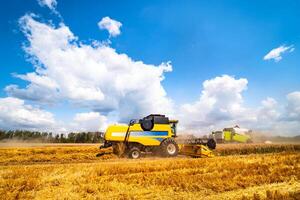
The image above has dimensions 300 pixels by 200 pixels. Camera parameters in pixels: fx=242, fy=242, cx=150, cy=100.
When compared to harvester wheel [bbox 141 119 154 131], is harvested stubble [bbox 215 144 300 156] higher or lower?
lower

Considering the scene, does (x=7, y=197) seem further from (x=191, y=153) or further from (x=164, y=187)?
(x=191, y=153)

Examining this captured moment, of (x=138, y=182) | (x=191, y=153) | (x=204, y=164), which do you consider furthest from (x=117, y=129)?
(x=138, y=182)

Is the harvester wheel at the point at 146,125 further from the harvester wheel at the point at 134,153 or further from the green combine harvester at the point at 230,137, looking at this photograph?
the green combine harvester at the point at 230,137

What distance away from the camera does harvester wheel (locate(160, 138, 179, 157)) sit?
1862cm

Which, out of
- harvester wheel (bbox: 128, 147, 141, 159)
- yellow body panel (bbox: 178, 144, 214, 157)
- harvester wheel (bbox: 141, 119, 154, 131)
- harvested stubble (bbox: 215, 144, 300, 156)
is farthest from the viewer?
harvested stubble (bbox: 215, 144, 300, 156)

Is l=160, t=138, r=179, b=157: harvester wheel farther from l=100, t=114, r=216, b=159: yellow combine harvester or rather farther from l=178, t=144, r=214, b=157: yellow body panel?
l=178, t=144, r=214, b=157: yellow body panel

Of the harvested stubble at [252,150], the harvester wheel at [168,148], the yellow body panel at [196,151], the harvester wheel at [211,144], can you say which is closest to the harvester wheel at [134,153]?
the harvester wheel at [168,148]

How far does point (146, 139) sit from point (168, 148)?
1894 millimetres

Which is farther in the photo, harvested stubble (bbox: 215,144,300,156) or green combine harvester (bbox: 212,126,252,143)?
green combine harvester (bbox: 212,126,252,143)

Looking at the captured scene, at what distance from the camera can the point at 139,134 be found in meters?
18.4

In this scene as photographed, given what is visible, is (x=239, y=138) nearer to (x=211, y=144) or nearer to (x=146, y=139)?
(x=211, y=144)

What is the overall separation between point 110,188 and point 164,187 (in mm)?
1638

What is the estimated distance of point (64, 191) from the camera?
7.04 m

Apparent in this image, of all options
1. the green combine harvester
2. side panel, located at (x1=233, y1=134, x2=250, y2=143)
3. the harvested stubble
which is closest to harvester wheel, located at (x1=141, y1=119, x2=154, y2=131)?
the harvested stubble
